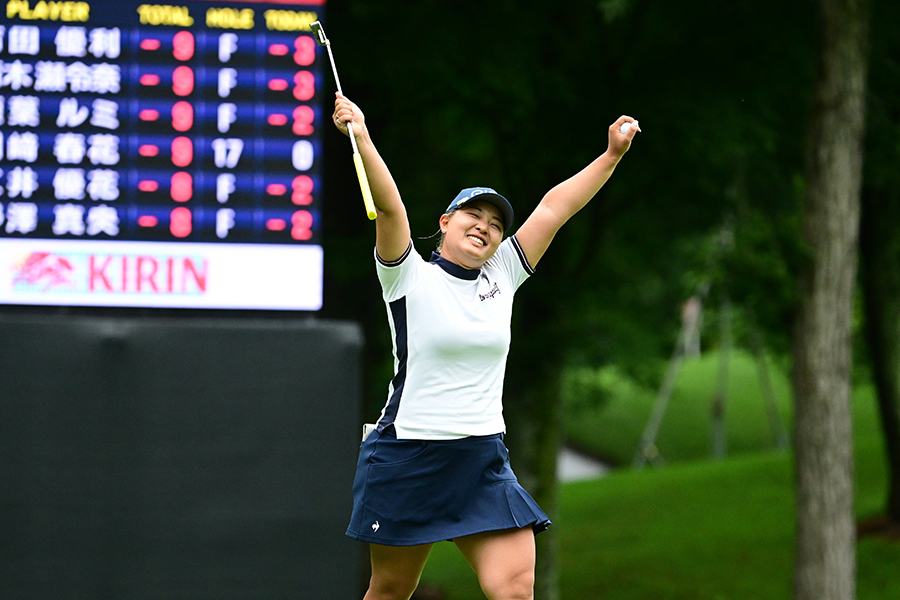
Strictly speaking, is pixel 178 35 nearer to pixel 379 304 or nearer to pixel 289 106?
pixel 289 106

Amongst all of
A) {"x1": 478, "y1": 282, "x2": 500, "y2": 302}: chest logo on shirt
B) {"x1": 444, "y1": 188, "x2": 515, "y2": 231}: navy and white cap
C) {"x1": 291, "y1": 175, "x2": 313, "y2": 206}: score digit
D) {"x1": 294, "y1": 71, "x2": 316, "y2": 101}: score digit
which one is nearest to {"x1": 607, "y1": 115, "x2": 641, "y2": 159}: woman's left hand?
{"x1": 444, "y1": 188, "x2": 515, "y2": 231}: navy and white cap

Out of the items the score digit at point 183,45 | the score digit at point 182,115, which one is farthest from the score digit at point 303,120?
the score digit at point 183,45

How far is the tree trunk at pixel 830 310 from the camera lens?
26.9 feet

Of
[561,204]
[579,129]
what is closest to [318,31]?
[561,204]

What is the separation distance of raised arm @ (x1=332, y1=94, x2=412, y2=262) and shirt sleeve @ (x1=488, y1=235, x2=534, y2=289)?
330 mm

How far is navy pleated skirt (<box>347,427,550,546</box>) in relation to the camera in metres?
2.96

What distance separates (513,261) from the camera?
3.22 metres

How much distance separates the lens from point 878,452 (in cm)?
1802

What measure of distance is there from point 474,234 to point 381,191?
31 centimetres

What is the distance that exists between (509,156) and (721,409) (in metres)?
15.3

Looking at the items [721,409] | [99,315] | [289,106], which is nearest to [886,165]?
[289,106]

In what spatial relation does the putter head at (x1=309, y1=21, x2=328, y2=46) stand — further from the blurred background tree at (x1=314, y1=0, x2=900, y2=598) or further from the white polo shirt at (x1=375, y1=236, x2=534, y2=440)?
the blurred background tree at (x1=314, y1=0, x2=900, y2=598)

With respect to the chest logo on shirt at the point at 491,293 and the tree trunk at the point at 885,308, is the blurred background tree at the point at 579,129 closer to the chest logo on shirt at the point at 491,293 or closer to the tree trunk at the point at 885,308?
the tree trunk at the point at 885,308

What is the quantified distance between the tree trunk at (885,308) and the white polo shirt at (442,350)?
9869 millimetres
